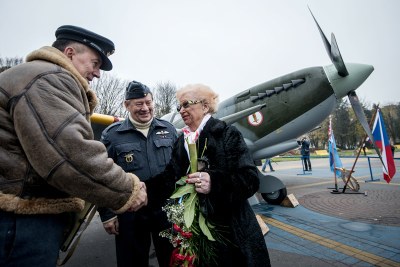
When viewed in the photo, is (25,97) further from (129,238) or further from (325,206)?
(325,206)

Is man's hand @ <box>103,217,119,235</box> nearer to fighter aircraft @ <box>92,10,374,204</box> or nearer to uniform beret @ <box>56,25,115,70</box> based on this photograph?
uniform beret @ <box>56,25,115,70</box>

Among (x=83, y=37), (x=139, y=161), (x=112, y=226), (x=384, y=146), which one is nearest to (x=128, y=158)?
(x=139, y=161)

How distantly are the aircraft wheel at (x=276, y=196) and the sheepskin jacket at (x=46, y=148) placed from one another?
5.06 m

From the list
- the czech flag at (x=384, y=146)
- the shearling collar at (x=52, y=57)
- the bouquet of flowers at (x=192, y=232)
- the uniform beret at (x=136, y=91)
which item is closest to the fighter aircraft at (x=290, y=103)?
the czech flag at (x=384, y=146)

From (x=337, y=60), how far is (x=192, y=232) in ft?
15.5

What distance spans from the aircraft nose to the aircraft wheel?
2.55 metres

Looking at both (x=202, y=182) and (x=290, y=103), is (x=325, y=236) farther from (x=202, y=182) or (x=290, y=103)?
(x=202, y=182)

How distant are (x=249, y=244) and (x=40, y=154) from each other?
52.6 inches

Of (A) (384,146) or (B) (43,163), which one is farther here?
(A) (384,146)

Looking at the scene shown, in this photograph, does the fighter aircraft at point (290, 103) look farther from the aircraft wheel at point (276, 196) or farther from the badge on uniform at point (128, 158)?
the badge on uniform at point (128, 158)

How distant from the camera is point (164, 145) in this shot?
2.57m

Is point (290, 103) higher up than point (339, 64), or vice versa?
point (339, 64)

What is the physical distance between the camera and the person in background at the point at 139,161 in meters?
2.25

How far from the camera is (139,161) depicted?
2.42 meters
